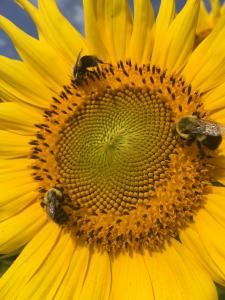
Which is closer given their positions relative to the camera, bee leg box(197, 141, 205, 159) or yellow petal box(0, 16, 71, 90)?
bee leg box(197, 141, 205, 159)

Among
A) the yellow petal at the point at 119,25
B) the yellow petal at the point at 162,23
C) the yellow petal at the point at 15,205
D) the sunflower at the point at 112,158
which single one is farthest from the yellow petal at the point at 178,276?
the yellow petal at the point at 119,25

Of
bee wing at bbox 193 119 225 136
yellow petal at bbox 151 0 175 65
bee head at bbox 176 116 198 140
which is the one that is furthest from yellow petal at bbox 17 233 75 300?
yellow petal at bbox 151 0 175 65

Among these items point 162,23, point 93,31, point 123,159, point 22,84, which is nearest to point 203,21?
point 162,23

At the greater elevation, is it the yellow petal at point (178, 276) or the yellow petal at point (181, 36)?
the yellow petal at point (181, 36)

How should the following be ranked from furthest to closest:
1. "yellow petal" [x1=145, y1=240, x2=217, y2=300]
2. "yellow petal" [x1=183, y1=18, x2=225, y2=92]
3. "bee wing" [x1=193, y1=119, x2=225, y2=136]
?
"yellow petal" [x1=183, y1=18, x2=225, y2=92], "yellow petal" [x1=145, y1=240, x2=217, y2=300], "bee wing" [x1=193, y1=119, x2=225, y2=136]

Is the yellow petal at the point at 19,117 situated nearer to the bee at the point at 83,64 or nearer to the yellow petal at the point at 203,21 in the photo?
the bee at the point at 83,64

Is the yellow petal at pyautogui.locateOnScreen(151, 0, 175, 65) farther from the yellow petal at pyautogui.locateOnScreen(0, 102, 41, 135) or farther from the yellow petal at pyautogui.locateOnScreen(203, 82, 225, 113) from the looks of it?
the yellow petal at pyautogui.locateOnScreen(0, 102, 41, 135)

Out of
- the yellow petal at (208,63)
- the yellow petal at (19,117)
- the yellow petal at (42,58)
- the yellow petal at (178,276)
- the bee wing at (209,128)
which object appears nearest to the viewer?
the bee wing at (209,128)
